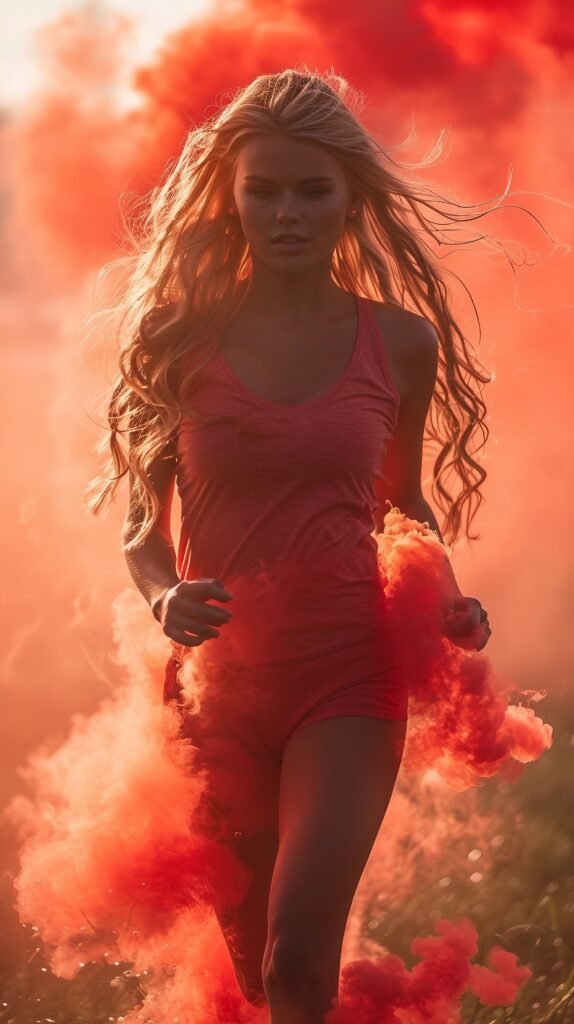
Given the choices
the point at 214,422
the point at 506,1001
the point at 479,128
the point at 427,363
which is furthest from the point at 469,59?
the point at 506,1001

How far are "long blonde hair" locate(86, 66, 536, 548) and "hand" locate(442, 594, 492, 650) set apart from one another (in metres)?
0.76

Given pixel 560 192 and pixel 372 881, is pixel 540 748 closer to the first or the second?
pixel 372 881

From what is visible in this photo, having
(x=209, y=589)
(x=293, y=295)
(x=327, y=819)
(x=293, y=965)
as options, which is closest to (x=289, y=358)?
(x=293, y=295)

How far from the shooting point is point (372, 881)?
5262 millimetres

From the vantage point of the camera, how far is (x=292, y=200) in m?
3.56

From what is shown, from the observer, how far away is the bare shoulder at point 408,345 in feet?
12.3

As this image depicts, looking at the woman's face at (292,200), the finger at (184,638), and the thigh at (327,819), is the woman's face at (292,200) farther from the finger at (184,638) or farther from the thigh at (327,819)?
the thigh at (327,819)

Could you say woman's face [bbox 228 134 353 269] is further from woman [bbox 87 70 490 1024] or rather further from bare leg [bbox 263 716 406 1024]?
bare leg [bbox 263 716 406 1024]

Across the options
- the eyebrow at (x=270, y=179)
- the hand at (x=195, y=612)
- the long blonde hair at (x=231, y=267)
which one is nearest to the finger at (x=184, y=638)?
the hand at (x=195, y=612)

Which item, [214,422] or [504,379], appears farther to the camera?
[504,379]

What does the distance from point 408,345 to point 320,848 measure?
129cm

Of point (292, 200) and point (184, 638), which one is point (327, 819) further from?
point (292, 200)

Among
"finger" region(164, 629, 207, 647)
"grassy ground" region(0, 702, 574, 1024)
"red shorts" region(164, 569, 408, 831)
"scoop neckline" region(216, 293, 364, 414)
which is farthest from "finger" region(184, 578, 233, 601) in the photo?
"grassy ground" region(0, 702, 574, 1024)

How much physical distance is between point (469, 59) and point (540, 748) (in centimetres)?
389
